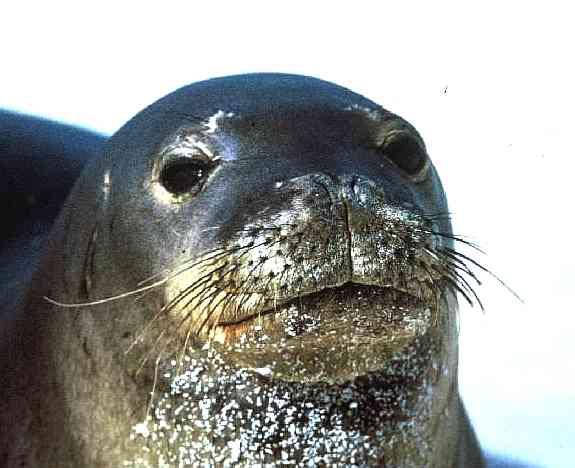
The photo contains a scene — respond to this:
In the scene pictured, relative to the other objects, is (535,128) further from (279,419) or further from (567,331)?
(279,419)

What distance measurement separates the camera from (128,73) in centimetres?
393

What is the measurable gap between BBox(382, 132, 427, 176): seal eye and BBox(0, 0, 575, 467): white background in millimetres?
1793

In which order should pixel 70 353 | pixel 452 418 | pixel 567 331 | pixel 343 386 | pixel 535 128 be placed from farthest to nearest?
pixel 535 128
pixel 567 331
pixel 452 418
pixel 70 353
pixel 343 386

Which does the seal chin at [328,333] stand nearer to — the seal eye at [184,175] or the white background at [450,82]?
the seal eye at [184,175]

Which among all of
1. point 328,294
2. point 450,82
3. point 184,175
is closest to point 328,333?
point 328,294

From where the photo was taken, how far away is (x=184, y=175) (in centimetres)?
174

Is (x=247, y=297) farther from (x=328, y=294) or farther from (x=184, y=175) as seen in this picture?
(x=184, y=175)

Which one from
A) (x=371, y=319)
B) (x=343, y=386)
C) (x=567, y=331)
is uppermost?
(x=371, y=319)

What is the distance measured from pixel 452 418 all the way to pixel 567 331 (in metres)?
1.66

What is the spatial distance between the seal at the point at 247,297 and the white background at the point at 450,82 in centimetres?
161

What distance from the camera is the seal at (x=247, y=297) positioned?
1.52m

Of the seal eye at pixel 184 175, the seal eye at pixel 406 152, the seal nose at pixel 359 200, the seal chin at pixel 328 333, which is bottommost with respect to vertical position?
the seal chin at pixel 328 333

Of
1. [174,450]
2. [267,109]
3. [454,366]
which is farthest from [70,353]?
[454,366]

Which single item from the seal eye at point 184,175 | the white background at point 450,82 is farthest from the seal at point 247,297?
the white background at point 450,82
